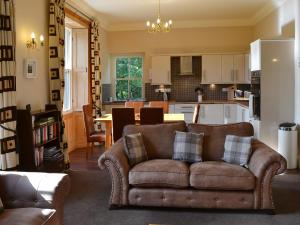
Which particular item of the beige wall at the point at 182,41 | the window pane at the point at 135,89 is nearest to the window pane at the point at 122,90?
the window pane at the point at 135,89

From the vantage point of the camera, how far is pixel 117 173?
12.9ft

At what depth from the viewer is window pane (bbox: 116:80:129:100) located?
998 cm

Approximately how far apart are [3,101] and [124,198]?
1.74 metres

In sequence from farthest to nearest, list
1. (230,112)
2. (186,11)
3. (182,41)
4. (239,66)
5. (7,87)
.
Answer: (182,41)
(239,66)
(230,112)
(186,11)
(7,87)

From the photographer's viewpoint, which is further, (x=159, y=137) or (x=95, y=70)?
(x=95, y=70)

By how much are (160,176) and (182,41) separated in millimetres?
6293

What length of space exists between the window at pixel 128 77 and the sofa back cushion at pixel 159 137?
5384 mm

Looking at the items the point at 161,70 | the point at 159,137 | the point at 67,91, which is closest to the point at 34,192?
the point at 159,137

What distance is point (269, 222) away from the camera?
11.9 feet

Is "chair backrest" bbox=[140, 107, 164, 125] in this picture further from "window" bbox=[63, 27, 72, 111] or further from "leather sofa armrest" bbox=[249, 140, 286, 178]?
"window" bbox=[63, 27, 72, 111]

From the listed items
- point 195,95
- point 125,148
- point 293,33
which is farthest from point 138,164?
point 195,95

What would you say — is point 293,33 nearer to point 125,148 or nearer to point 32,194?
point 125,148

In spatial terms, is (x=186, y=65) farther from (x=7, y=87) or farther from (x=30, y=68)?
(x=7, y=87)

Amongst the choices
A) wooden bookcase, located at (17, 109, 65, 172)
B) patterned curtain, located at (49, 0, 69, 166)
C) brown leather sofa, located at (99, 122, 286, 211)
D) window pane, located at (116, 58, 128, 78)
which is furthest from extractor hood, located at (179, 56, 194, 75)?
brown leather sofa, located at (99, 122, 286, 211)
